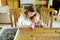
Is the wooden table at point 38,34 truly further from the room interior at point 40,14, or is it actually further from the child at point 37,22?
the child at point 37,22

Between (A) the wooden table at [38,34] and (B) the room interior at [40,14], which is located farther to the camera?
(B) the room interior at [40,14]

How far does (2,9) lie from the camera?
16.9ft

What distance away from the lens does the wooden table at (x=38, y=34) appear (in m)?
1.83

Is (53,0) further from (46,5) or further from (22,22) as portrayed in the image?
(22,22)

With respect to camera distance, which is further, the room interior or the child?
the child

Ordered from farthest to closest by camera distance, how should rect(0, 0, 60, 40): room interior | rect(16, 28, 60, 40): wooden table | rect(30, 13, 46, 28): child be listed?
rect(30, 13, 46, 28): child → rect(0, 0, 60, 40): room interior → rect(16, 28, 60, 40): wooden table

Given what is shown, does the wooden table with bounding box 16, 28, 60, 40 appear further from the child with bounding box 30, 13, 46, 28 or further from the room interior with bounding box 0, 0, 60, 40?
the child with bounding box 30, 13, 46, 28

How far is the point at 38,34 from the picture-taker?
1979 millimetres

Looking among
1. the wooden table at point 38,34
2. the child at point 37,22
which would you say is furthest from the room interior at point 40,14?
the child at point 37,22

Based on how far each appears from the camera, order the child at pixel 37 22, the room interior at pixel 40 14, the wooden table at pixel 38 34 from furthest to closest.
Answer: the child at pixel 37 22
the room interior at pixel 40 14
the wooden table at pixel 38 34

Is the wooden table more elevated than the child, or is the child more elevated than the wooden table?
the child

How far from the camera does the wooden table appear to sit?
1835 millimetres

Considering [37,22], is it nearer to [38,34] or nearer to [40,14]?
[38,34]

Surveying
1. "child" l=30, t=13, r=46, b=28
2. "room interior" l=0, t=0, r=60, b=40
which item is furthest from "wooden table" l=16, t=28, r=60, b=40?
"child" l=30, t=13, r=46, b=28
